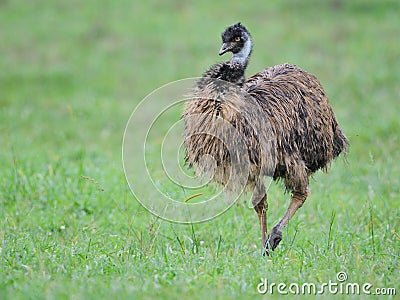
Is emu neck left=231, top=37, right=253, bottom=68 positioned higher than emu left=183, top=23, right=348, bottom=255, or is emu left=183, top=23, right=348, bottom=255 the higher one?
emu neck left=231, top=37, right=253, bottom=68

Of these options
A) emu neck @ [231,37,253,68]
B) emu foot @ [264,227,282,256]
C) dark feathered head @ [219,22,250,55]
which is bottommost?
emu foot @ [264,227,282,256]

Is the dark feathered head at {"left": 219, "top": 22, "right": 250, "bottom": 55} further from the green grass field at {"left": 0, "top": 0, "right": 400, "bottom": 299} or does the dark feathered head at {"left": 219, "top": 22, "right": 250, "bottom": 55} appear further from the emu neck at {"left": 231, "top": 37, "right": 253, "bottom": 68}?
the green grass field at {"left": 0, "top": 0, "right": 400, "bottom": 299}

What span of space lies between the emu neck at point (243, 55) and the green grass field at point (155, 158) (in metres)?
1.53

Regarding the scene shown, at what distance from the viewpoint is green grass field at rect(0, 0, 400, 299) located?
4977 millimetres

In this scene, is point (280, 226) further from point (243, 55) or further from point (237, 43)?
point (237, 43)

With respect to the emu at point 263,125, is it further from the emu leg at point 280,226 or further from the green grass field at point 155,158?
the green grass field at point 155,158

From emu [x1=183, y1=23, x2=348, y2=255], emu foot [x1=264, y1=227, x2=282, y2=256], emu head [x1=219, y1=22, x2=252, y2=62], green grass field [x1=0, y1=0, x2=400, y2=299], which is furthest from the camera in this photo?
emu head [x1=219, y1=22, x2=252, y2=62]

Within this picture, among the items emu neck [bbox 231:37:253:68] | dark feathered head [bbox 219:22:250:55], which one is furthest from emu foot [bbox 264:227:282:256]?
dark feathered head [bbox 219:22:250:55]

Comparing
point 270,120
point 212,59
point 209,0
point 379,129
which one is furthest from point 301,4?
point 270,120

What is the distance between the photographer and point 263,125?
575 centimetres

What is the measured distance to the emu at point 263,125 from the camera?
5.57 m

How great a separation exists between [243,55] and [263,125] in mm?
662

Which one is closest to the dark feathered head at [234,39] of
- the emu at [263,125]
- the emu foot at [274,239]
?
the emu at [263,125]

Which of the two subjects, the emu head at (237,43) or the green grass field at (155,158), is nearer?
the green grass field at (155,158)
